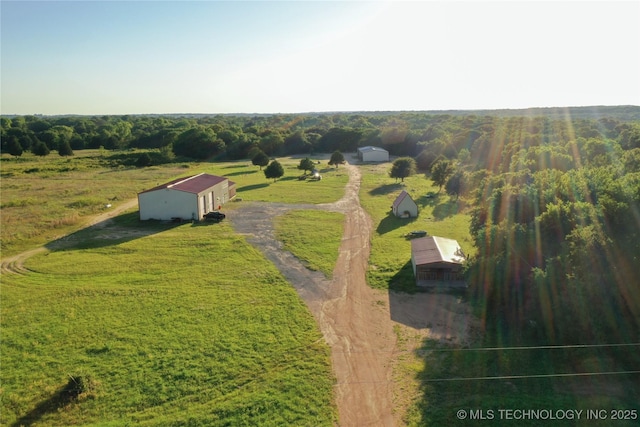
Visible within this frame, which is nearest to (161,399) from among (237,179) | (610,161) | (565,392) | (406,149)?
(565,392)

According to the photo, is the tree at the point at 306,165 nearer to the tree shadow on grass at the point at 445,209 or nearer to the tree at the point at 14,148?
the tree shadow on grass at the point at 445,209

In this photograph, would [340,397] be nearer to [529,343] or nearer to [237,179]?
[529,343]

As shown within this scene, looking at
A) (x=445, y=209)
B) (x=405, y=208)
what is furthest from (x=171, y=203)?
(x=445, y=209)

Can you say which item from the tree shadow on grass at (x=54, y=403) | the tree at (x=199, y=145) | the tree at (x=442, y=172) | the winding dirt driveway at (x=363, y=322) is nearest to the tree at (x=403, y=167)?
the tree at (x=442, y=172)

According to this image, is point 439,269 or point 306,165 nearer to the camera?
point 439,269

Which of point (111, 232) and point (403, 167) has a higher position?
point (403, 167)

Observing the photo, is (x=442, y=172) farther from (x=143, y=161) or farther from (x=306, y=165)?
(x=143, y=161)

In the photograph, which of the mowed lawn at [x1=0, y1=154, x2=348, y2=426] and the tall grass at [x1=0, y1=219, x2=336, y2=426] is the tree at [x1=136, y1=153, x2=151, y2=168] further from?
the tall grass at [x1=0, y1=219, x2=336, y2=426]
